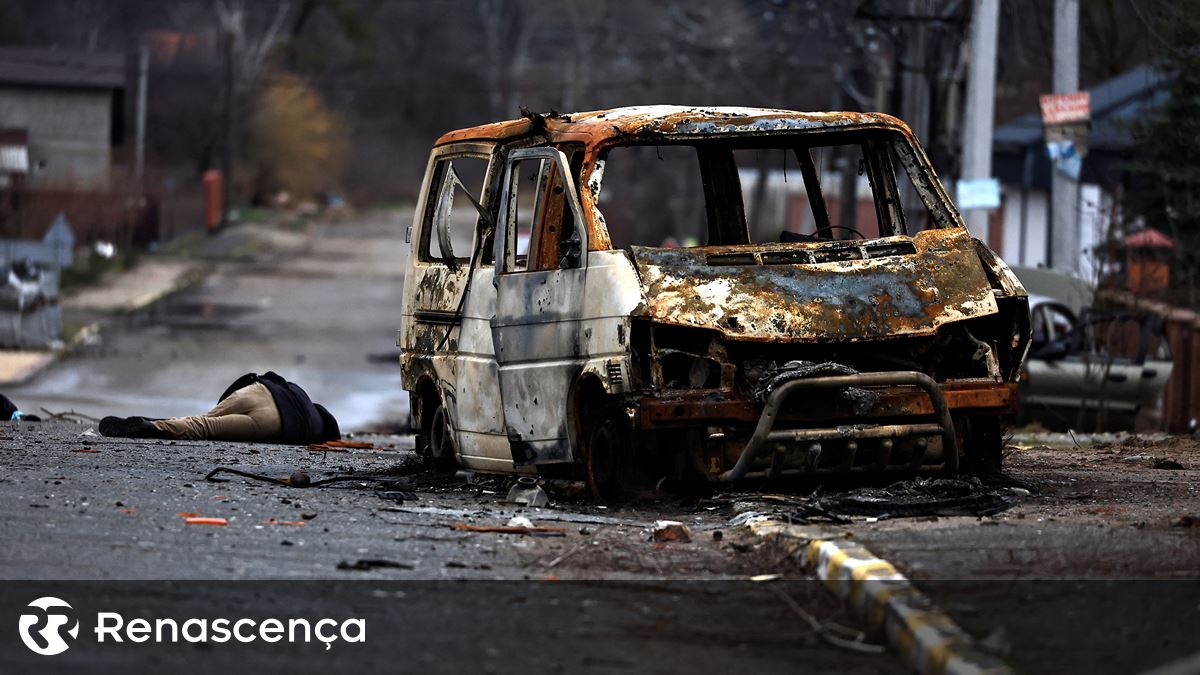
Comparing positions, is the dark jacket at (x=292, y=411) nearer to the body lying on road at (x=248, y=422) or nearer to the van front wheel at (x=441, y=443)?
the body lying on road at (x=248, y=422)

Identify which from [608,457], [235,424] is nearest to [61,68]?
[235,424]

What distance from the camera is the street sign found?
2314 cm

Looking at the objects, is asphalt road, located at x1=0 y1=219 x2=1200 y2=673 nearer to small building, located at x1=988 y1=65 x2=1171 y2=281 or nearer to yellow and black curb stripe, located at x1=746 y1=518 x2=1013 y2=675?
yellow and black curb stripe, located at x1=746 y1=518 x2=1013 y2=675

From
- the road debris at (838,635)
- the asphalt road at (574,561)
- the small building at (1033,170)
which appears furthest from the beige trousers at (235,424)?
the small building at (1033,170)

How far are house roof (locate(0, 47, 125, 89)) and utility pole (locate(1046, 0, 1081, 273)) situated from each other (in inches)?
1737

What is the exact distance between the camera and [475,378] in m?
11.1

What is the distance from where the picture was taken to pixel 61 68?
64.1 meters

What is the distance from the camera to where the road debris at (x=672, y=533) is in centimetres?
903

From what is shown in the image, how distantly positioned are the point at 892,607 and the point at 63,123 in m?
60.1

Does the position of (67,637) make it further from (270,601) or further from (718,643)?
(718,643)

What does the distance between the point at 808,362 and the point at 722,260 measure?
69 centimetres

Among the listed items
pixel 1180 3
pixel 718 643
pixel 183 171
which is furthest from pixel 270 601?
pixel 183 171

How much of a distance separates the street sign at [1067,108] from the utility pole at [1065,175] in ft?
3.09

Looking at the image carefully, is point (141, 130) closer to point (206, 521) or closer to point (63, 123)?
point (63, 123)
